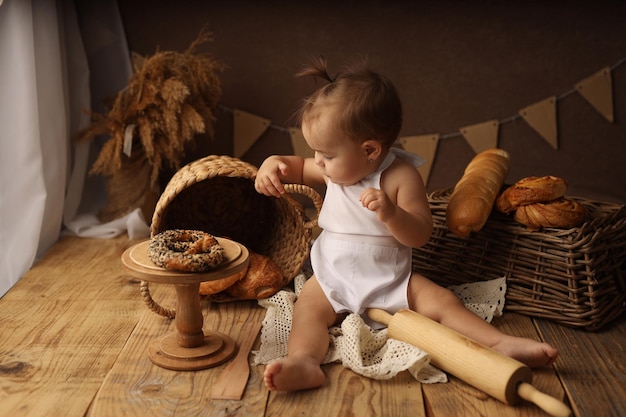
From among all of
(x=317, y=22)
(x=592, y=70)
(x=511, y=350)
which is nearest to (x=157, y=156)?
(x=317, y=22)

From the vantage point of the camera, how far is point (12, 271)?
1833 millimetres

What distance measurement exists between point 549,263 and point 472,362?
41 cm

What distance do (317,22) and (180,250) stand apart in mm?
1295

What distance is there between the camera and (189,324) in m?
1.37

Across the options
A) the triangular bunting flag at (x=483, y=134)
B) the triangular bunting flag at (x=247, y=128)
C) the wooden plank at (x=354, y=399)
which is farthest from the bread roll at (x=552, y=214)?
the triangular bunting flag at (x=247, y=128)

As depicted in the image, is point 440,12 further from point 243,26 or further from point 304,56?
point 243,26

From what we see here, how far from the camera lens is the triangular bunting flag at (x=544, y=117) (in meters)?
2.38

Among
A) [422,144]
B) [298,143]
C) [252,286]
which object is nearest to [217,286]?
[252,286]

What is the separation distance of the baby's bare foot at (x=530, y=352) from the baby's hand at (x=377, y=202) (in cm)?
34

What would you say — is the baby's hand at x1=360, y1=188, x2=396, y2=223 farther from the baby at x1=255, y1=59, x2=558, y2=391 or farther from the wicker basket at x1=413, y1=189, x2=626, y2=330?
the wicker basket at x1=413, y1=189, x2=626, y2=330

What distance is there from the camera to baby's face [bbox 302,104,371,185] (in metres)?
1.40

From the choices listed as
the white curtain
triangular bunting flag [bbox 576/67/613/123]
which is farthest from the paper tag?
triangular bunting flag [bbox 576/67/613/123]

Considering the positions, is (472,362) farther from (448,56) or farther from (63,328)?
(448,56)

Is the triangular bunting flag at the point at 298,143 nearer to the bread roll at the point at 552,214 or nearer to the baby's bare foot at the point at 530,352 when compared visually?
the bread roll at the point at 552,214
